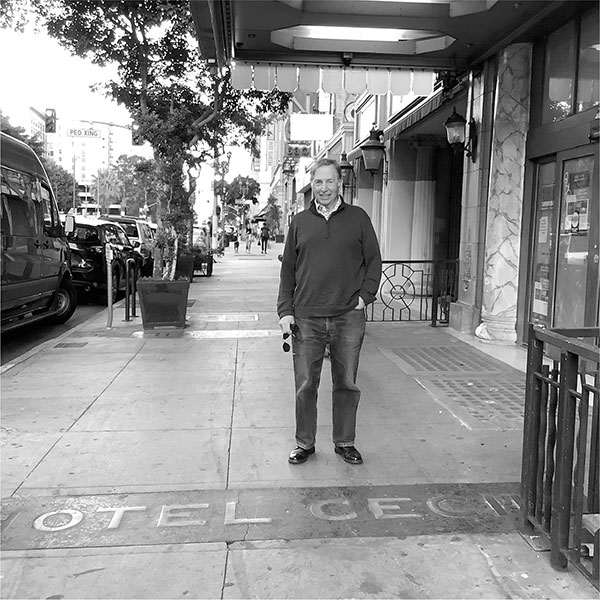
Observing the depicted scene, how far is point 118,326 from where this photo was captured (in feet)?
33.0

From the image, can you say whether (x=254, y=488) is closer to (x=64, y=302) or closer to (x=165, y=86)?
(x=64, y=302)

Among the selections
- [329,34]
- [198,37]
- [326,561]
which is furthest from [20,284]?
[326,561]

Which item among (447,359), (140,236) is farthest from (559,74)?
(140,236)

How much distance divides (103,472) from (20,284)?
5.48 meters

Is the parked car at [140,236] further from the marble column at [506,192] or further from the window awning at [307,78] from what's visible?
the marble column at [506,192]

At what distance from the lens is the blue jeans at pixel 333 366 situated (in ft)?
13.4

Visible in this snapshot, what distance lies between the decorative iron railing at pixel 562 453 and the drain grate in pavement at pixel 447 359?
12.2 ft

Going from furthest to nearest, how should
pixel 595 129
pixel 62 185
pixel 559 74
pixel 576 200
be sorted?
pixel 62 185
pixel 559 74
pixel 576 200
pixel 595 129

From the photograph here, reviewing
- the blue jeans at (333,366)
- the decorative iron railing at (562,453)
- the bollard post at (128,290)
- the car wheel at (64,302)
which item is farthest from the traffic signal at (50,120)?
the decorative iron railing at (562,453)

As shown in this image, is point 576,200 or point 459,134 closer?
point 576,200

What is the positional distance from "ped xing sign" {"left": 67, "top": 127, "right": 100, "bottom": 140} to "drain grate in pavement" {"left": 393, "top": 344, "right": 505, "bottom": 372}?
20928mm

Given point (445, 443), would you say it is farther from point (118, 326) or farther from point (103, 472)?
point (118, 326)

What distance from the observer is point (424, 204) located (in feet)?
47.6

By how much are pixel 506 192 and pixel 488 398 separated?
3540mm
